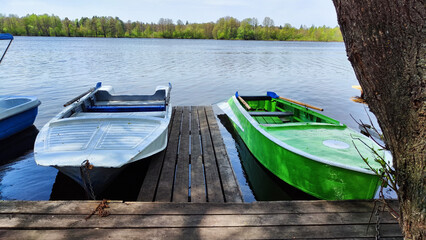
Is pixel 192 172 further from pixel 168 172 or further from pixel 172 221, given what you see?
pixel 172 221

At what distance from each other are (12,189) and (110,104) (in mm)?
3258

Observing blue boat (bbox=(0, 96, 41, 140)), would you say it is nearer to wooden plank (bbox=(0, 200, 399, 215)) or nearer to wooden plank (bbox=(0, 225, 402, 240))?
wooden plank (bbox=(0, 200, 399, 215))

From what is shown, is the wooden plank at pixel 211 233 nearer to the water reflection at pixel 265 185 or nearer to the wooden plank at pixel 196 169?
the wooden plank at pixel 196 169

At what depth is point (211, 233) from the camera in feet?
9.50

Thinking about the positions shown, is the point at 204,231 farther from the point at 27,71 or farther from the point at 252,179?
the point at 27,71

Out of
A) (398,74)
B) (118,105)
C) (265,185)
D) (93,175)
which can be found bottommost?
(265,185)

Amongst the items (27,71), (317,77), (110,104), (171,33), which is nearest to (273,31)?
(171,33)

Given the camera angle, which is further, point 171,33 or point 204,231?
point 171,33

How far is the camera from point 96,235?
9.30 ft

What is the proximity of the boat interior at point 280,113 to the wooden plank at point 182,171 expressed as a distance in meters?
2.22

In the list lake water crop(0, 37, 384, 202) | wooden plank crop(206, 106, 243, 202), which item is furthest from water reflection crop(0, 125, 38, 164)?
wooden plank crop(206, 106, 243, 202)

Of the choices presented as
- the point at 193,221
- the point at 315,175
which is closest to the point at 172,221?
the point at 193,221

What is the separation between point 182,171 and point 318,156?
7.97 ft

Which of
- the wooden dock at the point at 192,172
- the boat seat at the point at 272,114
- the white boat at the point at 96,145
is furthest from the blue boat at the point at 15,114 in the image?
the boat seat at the point at 272,114
